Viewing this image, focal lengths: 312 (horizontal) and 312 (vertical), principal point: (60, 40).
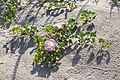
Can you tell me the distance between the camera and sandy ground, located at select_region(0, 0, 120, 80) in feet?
10.2

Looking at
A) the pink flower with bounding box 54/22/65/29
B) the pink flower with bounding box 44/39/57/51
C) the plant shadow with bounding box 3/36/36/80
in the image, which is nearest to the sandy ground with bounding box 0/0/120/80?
the plant shadow with bounding box 3/36/36/80

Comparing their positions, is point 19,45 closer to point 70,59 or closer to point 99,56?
point 70,59

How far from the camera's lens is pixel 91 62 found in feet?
10.7

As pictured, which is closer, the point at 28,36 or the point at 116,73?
the point at 116,73

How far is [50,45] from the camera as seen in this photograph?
3342 millimetres

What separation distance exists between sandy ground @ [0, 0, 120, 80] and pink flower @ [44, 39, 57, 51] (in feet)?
0.55

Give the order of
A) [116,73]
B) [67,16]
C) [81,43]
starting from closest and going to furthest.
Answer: [116,73] → [81,43] → [67,16]

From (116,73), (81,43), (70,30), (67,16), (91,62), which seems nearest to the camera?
(116,73)

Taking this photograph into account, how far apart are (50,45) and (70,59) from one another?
0.86ft

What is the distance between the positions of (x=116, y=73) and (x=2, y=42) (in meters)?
1.45

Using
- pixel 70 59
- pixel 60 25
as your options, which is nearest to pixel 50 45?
pixel 70 59

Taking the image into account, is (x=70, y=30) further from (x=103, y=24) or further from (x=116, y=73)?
(x=116, y=73)

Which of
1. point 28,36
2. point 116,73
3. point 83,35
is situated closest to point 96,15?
point 83,35

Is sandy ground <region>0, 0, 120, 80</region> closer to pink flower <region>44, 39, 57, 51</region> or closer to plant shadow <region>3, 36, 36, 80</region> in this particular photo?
plant shadow <region>3, 36, 36, 80</region>
